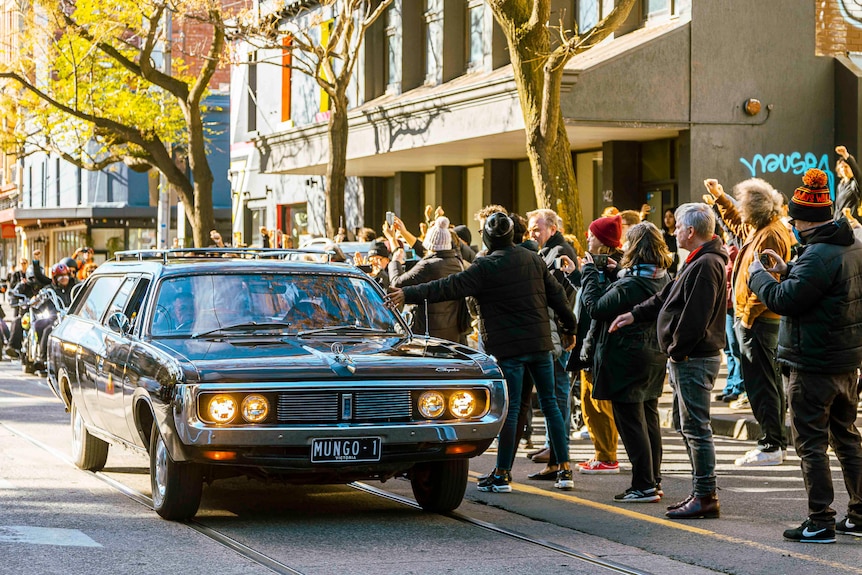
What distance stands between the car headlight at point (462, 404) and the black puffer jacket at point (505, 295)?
4.36 ft

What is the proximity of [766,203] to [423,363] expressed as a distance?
125 inches

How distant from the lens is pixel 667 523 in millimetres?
8445

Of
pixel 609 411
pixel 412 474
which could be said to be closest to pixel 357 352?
pixel 412 474

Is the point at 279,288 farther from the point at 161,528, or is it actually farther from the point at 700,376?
the point at 700,376

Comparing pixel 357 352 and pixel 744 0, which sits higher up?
pixel 744 0

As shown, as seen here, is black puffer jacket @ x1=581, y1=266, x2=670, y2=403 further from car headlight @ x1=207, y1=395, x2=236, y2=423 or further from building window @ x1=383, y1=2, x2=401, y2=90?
building window @ x1=383, y1=2, x2=401, y2=90

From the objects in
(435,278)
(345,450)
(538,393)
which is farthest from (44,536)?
(435,278)

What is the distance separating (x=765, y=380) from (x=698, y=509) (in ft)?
8.67

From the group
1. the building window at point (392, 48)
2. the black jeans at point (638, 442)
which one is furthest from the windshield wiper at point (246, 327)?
the building window at point (392, 48)

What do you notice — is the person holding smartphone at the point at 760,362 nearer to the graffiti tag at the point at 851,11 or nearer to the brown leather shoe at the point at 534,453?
the brown leather shoe at the point at 534,453

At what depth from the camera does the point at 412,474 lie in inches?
350

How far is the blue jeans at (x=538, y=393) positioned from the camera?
31.6 feet

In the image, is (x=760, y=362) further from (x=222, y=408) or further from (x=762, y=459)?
(x=222, y=408)

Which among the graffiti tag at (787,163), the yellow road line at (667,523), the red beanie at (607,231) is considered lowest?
the yellow road line at (667,523)
